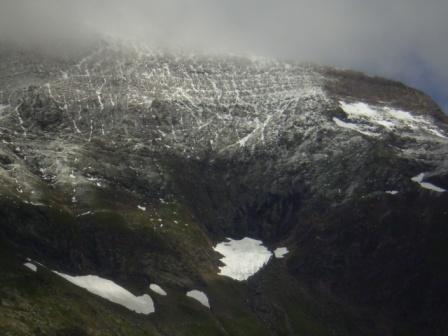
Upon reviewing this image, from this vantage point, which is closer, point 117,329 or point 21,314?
point 21,314

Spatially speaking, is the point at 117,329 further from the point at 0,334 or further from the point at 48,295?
the point at 0,334

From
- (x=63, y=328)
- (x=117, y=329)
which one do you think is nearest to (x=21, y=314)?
(x=63, y=328)

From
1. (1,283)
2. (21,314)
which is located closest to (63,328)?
(21,314)

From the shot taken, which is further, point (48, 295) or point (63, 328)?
point (48, 295)

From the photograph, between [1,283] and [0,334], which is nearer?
[0,334]

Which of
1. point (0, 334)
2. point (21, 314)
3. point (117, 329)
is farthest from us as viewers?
point (117, 329)

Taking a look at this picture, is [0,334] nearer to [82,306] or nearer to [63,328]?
[63,328]

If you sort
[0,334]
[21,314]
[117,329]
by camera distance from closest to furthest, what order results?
[0,334] → [21,314] → [117,329]

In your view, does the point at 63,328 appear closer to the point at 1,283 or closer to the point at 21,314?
the point at 21,314
